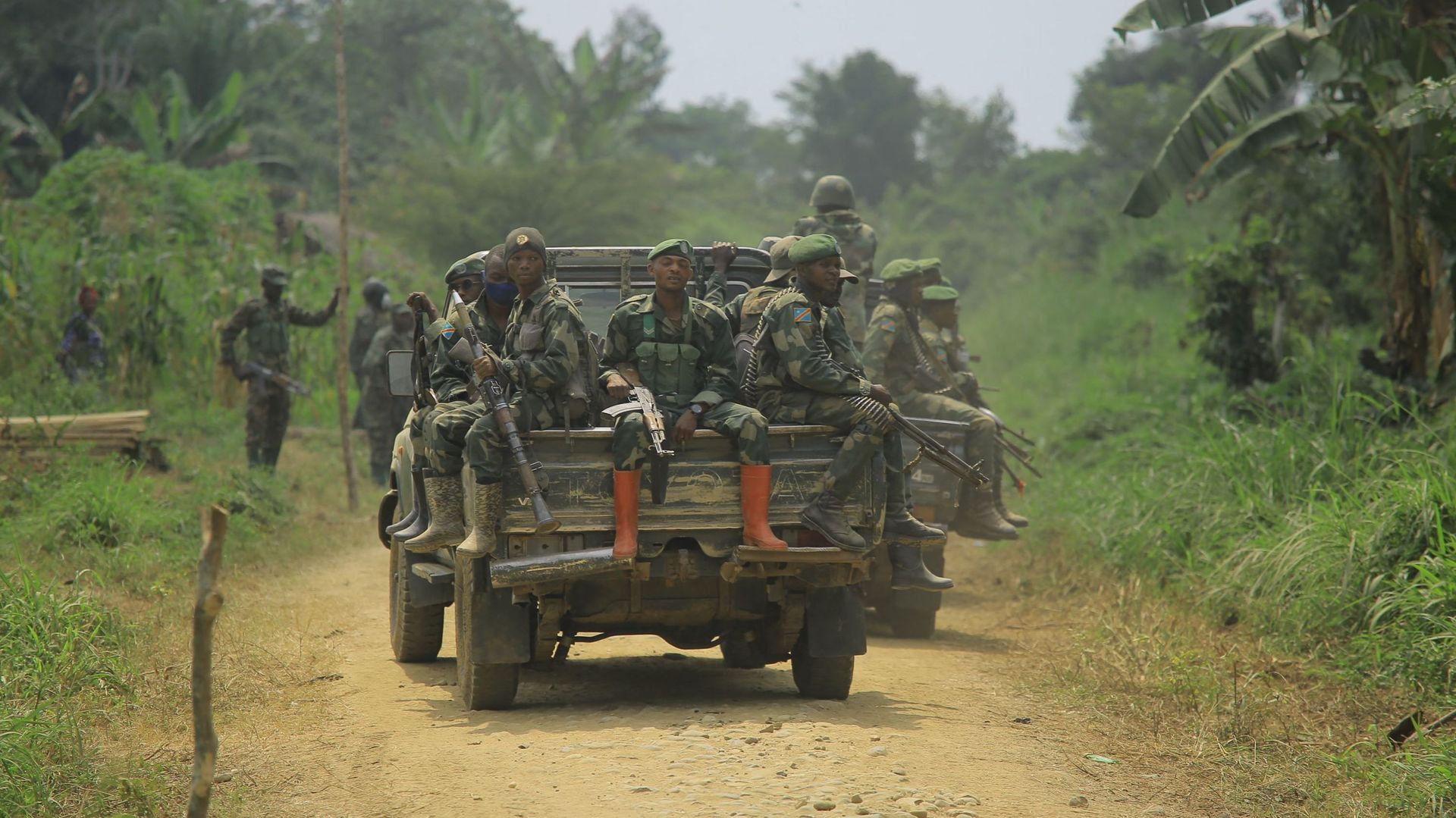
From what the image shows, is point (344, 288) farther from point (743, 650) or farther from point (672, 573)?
point (672, 573)

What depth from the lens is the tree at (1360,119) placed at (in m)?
10.2

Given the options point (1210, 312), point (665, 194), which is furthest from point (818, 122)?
point (1210, 312)

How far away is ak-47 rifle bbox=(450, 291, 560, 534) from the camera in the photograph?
5.92 m

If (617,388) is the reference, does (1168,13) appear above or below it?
above

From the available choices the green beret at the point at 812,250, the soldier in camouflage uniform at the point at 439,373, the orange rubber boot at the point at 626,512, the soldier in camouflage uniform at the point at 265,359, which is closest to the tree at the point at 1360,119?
the green beret at the point at 812,250

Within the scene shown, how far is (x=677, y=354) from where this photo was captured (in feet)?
21.6

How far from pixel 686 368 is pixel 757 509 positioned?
0.82 m

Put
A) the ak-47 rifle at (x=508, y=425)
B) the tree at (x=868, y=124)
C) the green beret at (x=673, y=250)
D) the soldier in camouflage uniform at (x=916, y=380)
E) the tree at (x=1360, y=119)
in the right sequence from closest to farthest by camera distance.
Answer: the ak-47 rifle at (x=508, y=425) < the green beret at (x=673, y=250) < the soldier in camouflage uniform at (x=916, y=380) < the tree at (x=1360, y=119) < the tree at (x=868, y=124)

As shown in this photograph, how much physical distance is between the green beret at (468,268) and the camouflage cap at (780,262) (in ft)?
5.04

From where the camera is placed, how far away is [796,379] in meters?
6.50

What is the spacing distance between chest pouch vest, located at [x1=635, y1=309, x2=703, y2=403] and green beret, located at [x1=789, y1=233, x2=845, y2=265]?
596mm

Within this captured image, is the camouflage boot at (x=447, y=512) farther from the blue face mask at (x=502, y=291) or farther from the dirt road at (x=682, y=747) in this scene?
the blue face mask at (x=502, y=291)

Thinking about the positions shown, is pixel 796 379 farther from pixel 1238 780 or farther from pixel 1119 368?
pixel 1119 368

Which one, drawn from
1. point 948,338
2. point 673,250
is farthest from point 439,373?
point 948,338
